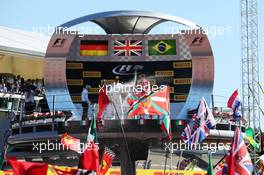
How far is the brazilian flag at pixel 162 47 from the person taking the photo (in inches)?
1320

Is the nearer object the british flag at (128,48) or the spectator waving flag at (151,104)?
the spectator waving flag at (151,104)

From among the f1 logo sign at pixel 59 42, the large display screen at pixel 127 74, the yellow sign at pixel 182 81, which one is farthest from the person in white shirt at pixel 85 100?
the yellow sign at pixel 182 81

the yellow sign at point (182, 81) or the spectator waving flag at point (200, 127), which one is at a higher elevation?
the yellow sign at point (182, 81)

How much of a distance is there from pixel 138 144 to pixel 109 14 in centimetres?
601

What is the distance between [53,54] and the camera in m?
33.2

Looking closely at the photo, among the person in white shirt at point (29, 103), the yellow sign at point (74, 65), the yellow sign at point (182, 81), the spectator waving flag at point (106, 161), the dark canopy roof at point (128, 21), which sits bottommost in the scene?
the spectator waving flag at point (106, 161)

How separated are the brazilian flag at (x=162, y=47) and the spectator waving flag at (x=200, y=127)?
5.76m

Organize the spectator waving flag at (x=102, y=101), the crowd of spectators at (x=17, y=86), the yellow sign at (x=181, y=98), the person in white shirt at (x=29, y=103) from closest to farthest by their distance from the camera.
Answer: the spectator waving flag at (x=102, y=101)
the person in white shirt at (x=29, y=103)
the yellow sign at (x=181, y=98)
the crowd of spectators at (x=17, y=86)

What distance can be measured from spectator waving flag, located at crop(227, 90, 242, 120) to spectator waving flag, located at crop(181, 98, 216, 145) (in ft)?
7.12

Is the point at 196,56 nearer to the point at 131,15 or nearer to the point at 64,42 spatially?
the point at 131,15

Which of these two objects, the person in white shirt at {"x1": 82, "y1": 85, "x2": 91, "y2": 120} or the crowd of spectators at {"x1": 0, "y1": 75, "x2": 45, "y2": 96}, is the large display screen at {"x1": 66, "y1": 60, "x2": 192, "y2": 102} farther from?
the crowd of spectators at {"x1": 0, "y1": 75, "x2": 45, "y2": 96}

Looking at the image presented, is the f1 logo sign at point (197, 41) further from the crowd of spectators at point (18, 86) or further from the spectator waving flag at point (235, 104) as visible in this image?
the crowd of spectators at point (18, 86)

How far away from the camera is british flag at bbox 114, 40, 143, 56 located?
111 ft

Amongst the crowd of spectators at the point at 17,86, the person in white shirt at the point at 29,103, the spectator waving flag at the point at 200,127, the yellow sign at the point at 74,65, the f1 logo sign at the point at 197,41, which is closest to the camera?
the spectator waving flag at the point at 200,127
